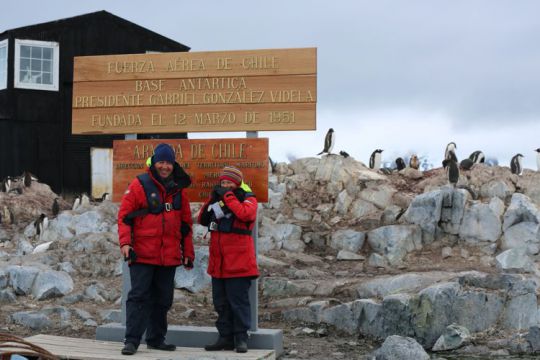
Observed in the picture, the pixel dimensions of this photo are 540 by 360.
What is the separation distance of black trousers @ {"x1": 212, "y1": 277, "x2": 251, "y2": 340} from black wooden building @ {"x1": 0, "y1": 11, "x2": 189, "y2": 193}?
1910 cm

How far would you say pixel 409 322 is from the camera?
41.0 feet

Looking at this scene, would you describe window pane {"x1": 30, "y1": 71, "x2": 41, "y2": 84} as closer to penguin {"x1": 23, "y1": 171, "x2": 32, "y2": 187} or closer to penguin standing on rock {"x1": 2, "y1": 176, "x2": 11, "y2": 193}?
penguin {"x1": 23, "y1": 171, "x2": 32, "y2": 187}

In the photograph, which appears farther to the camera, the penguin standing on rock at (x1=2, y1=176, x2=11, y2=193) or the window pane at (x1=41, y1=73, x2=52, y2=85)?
the window pane at (x1=41, y1=73, x2=52, y2=85)

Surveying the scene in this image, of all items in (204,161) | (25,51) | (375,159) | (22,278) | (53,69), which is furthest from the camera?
(375,159)

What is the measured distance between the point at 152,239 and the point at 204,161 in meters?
2.19

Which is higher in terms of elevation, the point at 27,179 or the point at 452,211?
the point at 27,179

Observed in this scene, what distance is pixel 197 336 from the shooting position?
384 inches

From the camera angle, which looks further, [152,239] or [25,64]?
[25,64]

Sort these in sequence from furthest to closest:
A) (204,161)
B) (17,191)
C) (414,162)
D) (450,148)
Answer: (450,148), (414,162), (17,191), (204,161)

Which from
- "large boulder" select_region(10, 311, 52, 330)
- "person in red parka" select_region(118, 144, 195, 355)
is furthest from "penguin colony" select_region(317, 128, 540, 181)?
"person in red parka" select_region(118, 144, 195, 355)

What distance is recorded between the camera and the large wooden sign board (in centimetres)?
1016

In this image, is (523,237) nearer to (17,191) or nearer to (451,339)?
(451,339)

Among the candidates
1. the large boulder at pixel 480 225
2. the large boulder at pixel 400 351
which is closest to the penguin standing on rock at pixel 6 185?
the large boulder at pixel 480 225

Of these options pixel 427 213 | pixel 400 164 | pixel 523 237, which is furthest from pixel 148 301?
pixel 400 164
